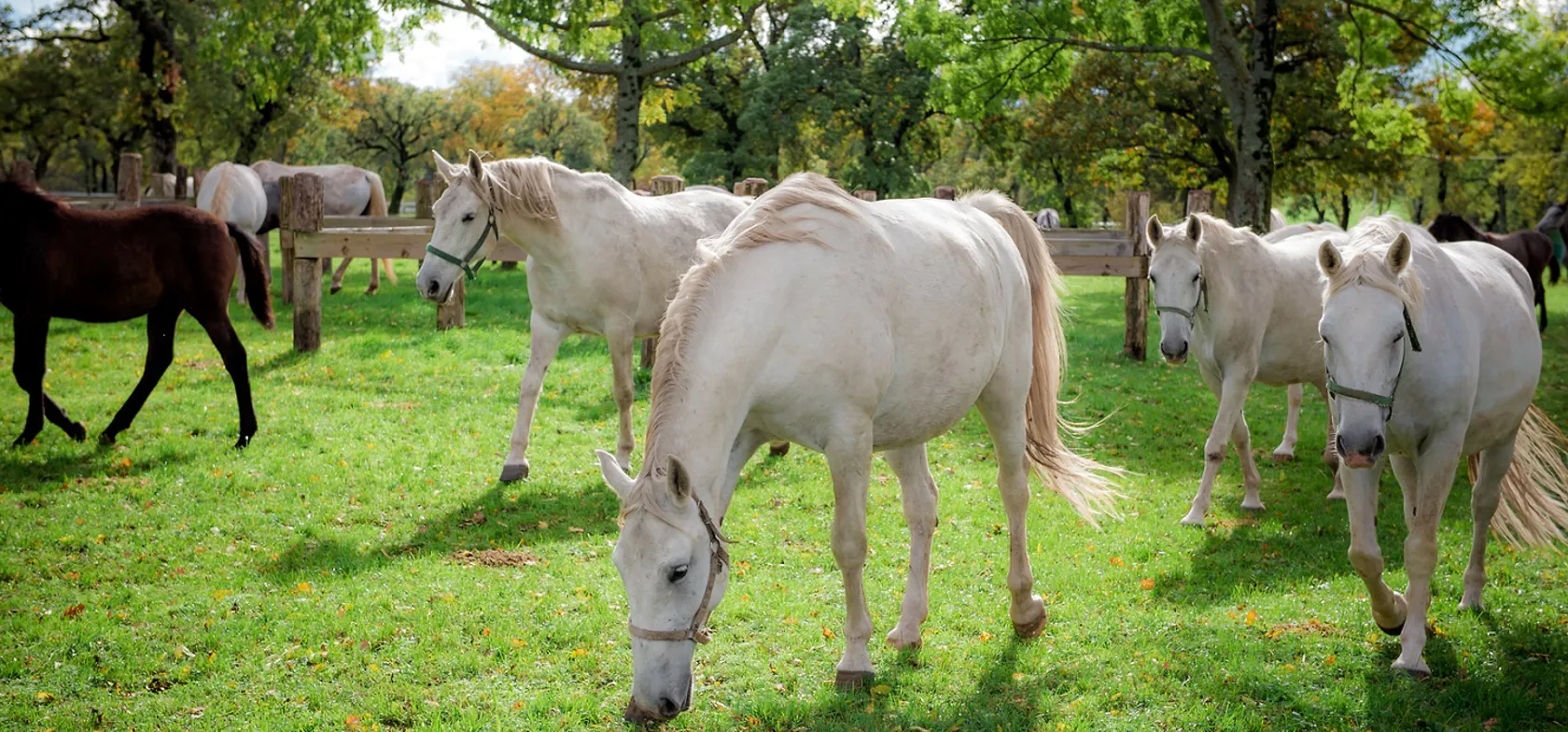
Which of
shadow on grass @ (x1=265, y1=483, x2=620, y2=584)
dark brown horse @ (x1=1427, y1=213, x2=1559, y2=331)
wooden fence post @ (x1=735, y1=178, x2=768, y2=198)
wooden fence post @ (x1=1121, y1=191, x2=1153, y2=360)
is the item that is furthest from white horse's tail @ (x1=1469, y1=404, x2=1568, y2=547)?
dark brown horse @ (x1=1427, y1=213, x2=1559, y2=331)

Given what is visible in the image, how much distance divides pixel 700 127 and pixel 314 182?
22.1 m

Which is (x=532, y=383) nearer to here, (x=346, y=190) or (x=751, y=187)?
(x=751, y=187)

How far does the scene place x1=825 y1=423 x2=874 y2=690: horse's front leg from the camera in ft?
12.5

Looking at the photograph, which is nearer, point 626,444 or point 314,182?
point 626,444

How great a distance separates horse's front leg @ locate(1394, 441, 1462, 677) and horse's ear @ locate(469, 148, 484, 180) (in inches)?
220

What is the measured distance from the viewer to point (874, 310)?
386cm

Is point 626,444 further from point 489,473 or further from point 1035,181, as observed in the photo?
point 1035,181

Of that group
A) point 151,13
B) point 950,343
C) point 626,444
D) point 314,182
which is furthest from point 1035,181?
point 950,343

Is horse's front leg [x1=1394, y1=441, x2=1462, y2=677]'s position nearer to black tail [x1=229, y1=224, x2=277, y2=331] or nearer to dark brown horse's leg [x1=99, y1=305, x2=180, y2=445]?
→ black tail [x1=229, y1=224, x2=277, y2=331]

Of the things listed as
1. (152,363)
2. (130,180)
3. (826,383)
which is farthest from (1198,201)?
(130,180)

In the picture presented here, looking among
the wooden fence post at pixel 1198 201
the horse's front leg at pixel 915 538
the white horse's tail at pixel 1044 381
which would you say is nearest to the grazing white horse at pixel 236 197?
the wooden fence post at pixel 1198 201

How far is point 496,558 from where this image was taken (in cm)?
577

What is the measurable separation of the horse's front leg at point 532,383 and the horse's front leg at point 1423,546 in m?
5.29

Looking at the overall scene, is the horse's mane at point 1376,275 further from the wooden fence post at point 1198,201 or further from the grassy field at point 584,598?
the wooden fence post at point 1198,201
